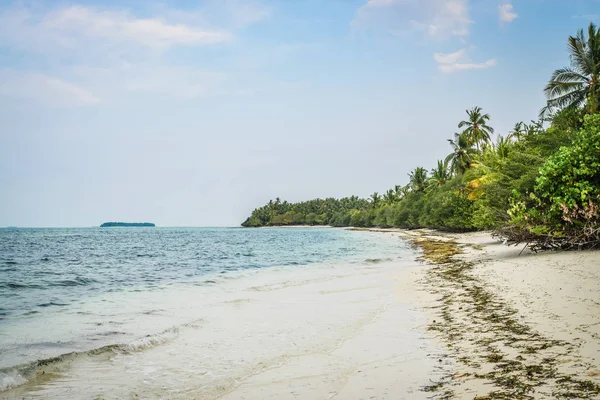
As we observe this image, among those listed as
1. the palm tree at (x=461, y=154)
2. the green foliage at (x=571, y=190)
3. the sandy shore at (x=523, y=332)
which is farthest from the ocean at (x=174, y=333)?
the palm tree at (x=461, y=154)

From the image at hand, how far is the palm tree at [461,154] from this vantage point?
193ft

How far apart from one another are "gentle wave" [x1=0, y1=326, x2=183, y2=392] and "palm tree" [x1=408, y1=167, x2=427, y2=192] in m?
81.4

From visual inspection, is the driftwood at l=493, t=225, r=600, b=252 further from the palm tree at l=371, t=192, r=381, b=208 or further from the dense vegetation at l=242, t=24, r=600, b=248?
the palm tree at l=371, t=192, r=381, b=208

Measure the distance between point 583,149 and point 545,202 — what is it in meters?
2.56

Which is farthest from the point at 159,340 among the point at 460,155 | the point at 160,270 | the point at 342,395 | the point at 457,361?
the point at 460,155

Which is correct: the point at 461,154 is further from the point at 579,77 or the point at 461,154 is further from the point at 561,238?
the point at 561,238

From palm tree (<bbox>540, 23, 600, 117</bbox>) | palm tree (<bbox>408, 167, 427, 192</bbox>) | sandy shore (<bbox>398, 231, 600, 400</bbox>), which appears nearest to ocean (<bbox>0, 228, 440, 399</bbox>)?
sandy shore (<bbox>398, 231, 600, 400</bbox>)

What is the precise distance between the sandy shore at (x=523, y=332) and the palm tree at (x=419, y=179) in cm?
7487

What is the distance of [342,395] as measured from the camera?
4430 mm

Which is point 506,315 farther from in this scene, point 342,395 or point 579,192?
point 579,192

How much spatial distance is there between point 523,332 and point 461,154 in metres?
58.1

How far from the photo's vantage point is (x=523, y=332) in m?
6.00

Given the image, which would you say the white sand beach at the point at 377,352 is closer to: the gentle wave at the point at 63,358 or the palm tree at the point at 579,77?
the gentle wave at the point at 63,358

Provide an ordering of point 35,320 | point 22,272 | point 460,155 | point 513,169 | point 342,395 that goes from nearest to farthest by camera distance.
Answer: point 342,395, point 35,320, point 513,169, point 22,272, point 460,155
